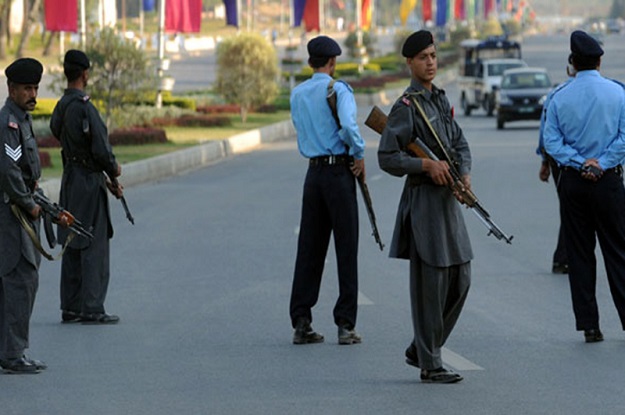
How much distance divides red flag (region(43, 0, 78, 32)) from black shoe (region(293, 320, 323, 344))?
2864 cm

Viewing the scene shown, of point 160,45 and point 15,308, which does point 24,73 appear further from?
point 160,45

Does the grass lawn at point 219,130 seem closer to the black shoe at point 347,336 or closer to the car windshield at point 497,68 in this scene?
the car windshield at point 497,68

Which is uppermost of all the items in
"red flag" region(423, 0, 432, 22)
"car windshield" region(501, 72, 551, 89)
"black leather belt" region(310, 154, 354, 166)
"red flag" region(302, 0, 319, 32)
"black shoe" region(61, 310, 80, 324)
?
"black leather belt" region(310, 154, 354, 166)

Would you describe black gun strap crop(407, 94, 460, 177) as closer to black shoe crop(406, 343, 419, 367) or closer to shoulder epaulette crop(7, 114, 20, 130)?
black shoe crop(406, 343, 419, 367)

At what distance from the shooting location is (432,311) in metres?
9.70

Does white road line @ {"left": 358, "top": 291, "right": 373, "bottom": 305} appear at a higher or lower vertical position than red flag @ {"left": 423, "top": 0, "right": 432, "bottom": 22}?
higher

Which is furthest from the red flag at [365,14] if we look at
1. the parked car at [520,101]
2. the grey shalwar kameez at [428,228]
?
the grey shalwar kameez at [428,228]

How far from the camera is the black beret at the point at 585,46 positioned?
11328 mm

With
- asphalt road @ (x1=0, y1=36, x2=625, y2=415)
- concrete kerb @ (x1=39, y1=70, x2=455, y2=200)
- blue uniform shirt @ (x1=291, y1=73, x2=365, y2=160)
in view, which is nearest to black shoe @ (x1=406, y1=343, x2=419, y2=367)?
asphalt road @ (x1=0, y1=36, x2=625, y2=415)

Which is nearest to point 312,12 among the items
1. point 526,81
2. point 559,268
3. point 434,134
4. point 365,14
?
point 526,81

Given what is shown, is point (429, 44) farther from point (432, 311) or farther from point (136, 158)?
point (136, 158)

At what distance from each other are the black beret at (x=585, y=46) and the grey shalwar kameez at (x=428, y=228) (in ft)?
5.87

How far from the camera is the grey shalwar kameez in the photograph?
31.8ft

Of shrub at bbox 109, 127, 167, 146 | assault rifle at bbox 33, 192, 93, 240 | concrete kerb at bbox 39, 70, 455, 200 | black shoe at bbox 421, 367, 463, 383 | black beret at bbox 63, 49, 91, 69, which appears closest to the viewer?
black shoe at bbox 421, 367, 463, 383
